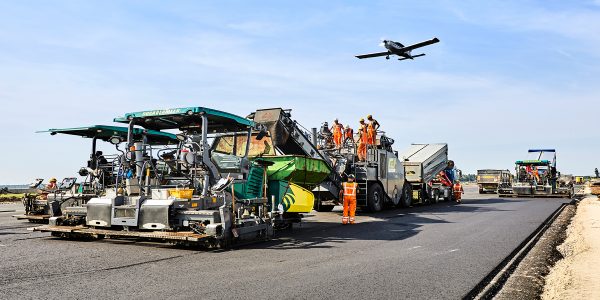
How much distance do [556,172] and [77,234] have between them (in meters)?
27.4

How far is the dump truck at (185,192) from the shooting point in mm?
7977

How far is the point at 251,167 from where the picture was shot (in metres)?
9.57

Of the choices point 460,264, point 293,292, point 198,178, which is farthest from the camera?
point 198,178

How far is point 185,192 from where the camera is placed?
813 cm

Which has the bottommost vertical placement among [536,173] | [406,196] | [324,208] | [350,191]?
[324,208]

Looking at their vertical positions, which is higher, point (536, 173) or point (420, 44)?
point (420, 44)

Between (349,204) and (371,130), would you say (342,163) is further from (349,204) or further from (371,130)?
(349,204)

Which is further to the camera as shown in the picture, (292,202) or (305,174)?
(305,174)

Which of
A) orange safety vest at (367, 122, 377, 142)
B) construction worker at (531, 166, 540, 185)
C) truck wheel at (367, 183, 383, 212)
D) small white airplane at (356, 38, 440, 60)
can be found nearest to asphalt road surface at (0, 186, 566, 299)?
truck wheel at (367, 183, 383, 212)

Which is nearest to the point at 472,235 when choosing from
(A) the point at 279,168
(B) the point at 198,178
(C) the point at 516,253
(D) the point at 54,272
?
(C) the point at 516,253

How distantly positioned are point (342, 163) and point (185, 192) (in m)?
8.66

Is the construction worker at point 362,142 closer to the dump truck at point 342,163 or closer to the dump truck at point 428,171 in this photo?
the dump truck at point 342,163

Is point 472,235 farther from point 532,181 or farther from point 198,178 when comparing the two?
point 532,181

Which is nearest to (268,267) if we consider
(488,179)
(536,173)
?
(536,173)
